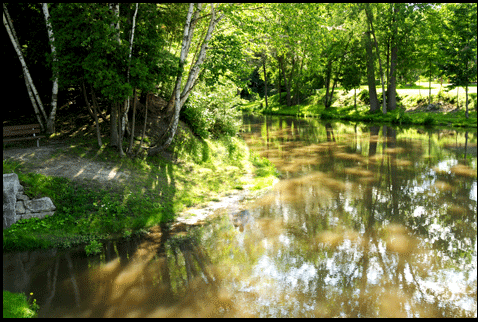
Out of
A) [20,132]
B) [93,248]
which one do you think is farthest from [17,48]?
[93,248]

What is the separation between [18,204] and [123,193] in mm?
2563

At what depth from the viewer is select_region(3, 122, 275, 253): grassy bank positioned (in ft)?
28.7

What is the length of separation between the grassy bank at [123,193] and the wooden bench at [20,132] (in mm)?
1445

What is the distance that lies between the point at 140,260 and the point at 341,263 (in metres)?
4.25

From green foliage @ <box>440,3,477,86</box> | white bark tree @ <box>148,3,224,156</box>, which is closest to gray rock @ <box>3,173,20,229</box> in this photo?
white bark tree @ <box>148,3,224,156</box>

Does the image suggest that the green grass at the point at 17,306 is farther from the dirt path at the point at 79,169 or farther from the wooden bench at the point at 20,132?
the wooden bench at the point at 20,132

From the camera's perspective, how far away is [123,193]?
411 inches

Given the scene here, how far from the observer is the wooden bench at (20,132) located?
12023 millimetres

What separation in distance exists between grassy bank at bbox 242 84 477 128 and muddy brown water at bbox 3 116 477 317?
52.8 ft

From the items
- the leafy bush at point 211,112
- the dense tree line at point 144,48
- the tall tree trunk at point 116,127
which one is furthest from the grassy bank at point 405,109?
the tall tree trunk at point 116,127

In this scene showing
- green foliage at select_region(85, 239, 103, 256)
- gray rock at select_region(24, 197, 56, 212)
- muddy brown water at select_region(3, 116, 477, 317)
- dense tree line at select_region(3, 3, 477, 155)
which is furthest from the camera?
dense tree line at select_region(3, 3, 477, 155)

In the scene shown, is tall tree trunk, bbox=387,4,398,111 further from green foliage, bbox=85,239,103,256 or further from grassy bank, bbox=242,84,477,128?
green foliage, bbox=85,239,103,256

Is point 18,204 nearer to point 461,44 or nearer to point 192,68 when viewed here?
point 192,68
